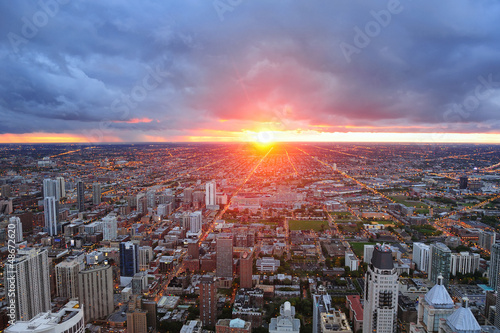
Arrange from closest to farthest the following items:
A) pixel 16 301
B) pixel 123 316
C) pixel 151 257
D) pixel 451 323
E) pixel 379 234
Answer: pixel 451 323
pixel 16 301
pixel 123 316
pixel 151 257
pixel 379 234

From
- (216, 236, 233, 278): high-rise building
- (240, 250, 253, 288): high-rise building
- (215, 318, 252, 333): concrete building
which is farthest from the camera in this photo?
(216, 236, 233, 278): high-rise building

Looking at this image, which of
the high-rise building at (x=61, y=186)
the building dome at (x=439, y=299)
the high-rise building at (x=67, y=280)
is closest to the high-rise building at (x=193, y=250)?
the high-rise building at (x=67, y=280)

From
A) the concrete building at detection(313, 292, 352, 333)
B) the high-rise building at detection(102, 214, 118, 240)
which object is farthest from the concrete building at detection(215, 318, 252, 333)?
the high-rise building at detection(102, 214, 118, 240)

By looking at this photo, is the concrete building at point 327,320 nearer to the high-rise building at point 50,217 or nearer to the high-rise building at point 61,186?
the high-rise building at point 50,217

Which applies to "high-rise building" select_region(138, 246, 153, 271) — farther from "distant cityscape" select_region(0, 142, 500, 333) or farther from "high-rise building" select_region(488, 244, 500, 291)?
"high-rise building" select_region(488, 244, 500, 291)

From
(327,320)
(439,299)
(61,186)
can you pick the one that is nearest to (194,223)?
(327,320)

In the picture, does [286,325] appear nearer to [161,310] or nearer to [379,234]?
[161,310]

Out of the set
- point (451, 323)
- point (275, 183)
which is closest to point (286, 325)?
point (451, 323)

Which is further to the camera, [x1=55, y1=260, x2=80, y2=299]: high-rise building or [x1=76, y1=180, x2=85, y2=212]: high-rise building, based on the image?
[x1=76, y1=180, x2=85, y2=212]: high-rise building
